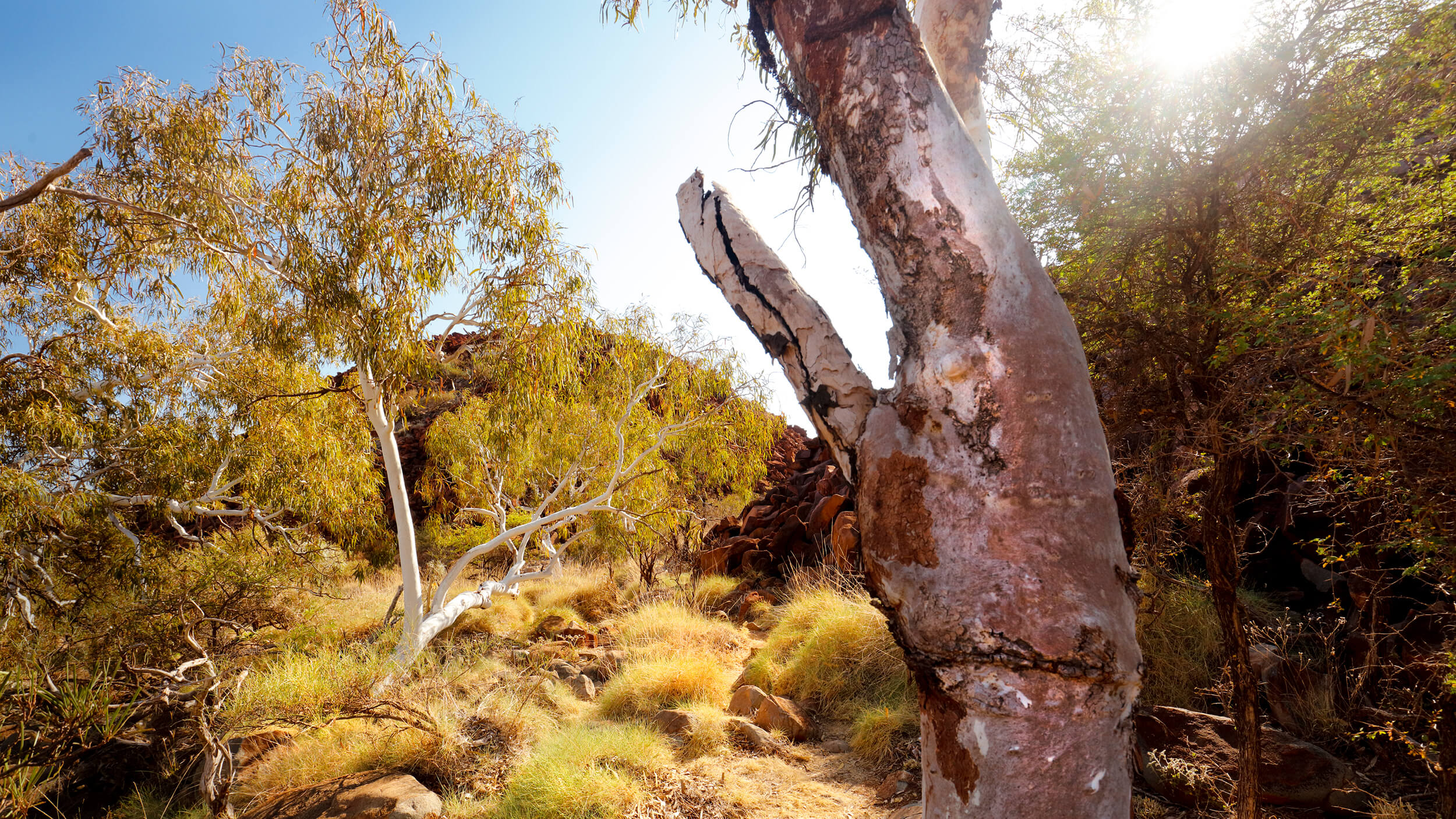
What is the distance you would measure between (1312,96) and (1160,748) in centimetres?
290

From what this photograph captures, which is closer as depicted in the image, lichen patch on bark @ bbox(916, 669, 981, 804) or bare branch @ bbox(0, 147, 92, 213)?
lichen patch on bark @ bbox(916, 669, 981, 804)

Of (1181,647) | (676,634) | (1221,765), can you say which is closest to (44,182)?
(676,634)

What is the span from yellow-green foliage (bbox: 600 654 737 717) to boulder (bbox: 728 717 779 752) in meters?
0.53

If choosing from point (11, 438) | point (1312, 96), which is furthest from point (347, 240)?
point (1312, 96)

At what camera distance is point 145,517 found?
791 centimetres

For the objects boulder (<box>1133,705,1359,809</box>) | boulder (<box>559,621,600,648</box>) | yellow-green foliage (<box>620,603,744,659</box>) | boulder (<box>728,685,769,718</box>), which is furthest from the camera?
boulder (<box>559,621,600,648</box>)

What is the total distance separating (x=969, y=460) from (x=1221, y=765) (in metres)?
3.03

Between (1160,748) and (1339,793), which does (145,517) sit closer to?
(1160,748)

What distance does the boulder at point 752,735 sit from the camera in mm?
4340

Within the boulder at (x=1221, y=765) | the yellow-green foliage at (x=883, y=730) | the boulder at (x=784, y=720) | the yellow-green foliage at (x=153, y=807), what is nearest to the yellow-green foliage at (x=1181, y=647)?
the boulder at (x=1221, y=765)

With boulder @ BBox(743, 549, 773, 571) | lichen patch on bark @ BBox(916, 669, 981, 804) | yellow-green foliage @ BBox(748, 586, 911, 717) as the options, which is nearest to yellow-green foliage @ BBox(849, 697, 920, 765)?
yellow-green foliage @ BBox(748, 586, 911, 717)

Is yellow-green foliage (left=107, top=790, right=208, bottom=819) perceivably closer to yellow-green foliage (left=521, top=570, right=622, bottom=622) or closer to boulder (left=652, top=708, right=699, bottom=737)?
boulder (left=652, top=708, right=699, bottom=737)

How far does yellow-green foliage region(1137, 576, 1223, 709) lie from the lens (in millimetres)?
3775

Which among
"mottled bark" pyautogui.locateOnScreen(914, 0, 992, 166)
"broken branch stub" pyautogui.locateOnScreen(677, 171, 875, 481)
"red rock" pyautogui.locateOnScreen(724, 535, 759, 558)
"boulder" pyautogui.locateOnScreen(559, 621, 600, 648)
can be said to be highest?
"mottled bark" pyautogui.locateOnScreen(914, 0, 992, 166)
